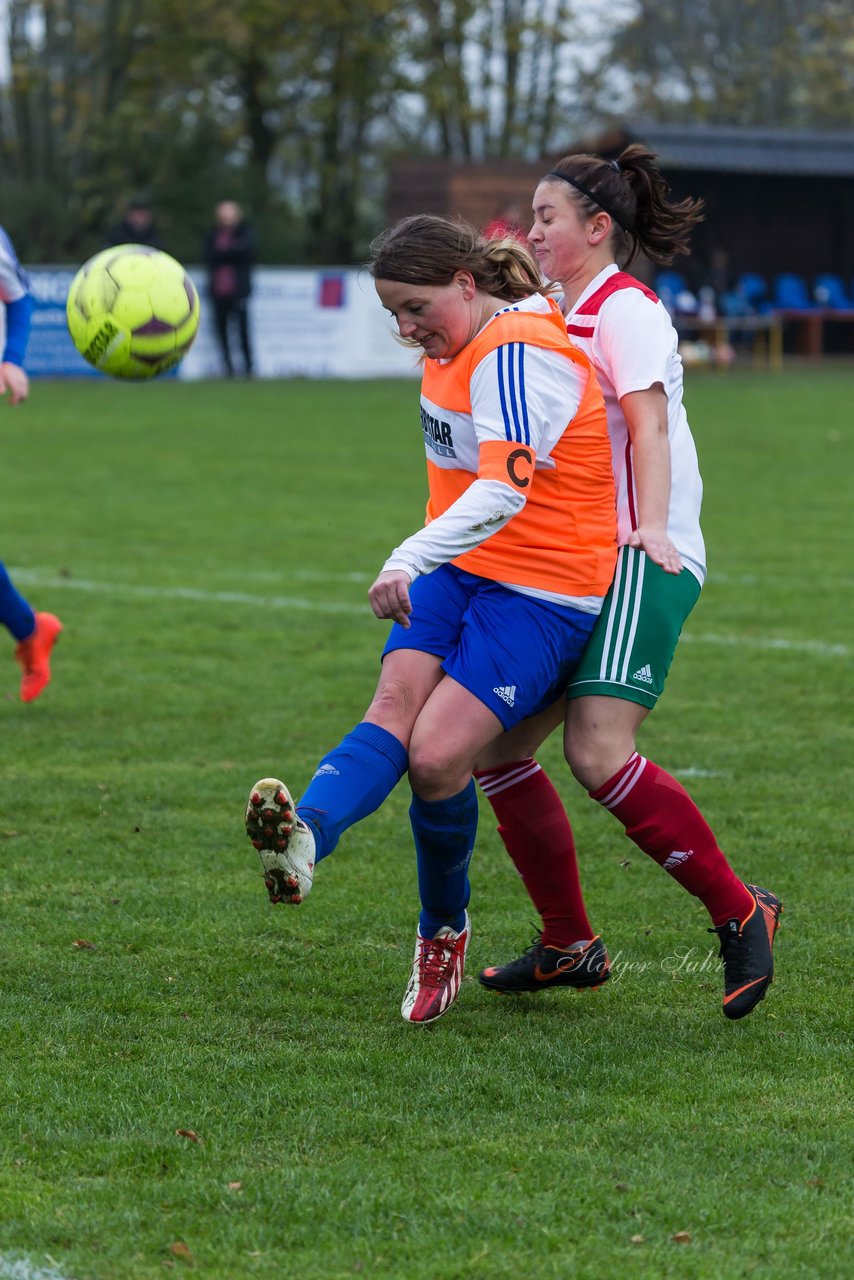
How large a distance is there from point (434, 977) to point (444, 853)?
29 centimetres

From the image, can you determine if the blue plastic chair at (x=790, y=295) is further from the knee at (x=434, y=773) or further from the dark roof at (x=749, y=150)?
the knee at (x=434, y=773)

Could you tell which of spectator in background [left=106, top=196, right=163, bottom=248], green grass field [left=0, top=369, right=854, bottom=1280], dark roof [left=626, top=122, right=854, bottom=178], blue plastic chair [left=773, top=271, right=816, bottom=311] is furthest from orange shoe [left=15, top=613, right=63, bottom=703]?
blue plastic chair [left=773, top=271, right=816, bottom=311]

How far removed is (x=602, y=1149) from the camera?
3275 millimetres

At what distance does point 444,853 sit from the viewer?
3998 millimetres

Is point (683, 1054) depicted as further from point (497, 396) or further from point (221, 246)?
point (221, 246)

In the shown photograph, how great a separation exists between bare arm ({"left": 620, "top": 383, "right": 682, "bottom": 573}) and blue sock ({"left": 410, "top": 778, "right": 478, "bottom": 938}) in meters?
0.65

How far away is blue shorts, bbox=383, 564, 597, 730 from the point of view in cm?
379

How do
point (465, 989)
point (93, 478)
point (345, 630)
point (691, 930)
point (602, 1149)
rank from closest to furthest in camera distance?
1. point (602, 1149)
2. point (465, 989)
3. point (691, 930)
4. point (345, 630)
5. point (93, 478)

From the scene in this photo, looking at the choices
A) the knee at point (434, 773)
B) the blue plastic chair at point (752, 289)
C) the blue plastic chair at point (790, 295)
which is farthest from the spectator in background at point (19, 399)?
the blue plastic chair at point (790, 295)

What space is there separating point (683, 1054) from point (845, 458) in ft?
43.3

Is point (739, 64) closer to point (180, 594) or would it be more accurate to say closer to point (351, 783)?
point (180, 594)

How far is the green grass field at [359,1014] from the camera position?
2969 mm

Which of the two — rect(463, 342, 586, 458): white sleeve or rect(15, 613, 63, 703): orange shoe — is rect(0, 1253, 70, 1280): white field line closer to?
rect(463, 342, 586, 458): white sleeve

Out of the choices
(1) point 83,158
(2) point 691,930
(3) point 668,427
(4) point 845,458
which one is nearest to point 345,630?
(2) point 691,930
